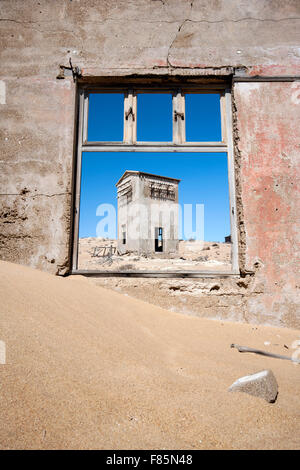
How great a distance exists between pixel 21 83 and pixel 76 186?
1.51 m

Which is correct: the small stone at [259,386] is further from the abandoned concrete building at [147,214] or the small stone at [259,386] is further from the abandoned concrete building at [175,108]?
the abandoned concrete building at [147,214]

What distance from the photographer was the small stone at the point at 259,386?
4.02 ft

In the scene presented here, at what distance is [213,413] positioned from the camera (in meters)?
1.07

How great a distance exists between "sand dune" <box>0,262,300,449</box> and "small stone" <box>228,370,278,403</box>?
4cm

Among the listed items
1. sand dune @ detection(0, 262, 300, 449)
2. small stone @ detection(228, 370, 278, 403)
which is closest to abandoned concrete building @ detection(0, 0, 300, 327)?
sand dune @ detection(0, 262, 300, 449)

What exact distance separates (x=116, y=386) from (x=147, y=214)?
18.4 meters

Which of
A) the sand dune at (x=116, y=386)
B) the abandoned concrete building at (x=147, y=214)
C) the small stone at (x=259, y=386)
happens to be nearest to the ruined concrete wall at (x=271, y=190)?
the sand dune at (x=116, y=386)

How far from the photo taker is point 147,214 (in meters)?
19.5

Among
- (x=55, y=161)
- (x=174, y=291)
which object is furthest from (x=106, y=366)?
(x=55, y=161)

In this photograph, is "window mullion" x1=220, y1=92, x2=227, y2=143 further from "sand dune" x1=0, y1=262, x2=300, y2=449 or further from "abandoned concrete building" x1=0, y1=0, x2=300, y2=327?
"sand dune" x1=0, y1=262, x2=300, y2=449

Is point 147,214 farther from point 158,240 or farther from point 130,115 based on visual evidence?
point 130,115

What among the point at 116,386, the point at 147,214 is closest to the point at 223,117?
the point at 116,386

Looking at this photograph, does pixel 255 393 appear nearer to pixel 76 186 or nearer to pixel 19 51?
pixel 76 186

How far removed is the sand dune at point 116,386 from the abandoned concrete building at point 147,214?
16334 mm
